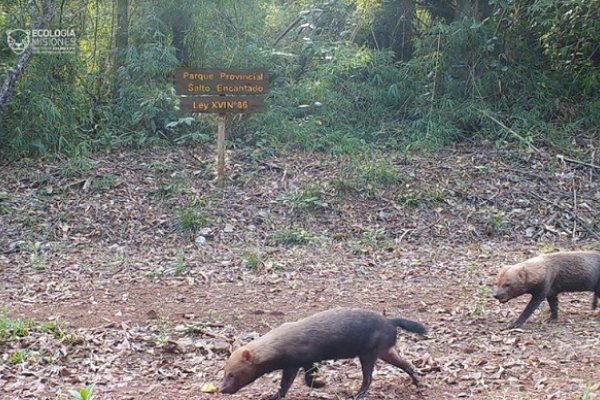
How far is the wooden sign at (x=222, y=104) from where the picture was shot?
1112 centimetres

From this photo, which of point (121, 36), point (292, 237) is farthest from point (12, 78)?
point (292, 237)

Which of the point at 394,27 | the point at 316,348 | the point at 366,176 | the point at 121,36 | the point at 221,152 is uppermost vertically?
the point at 394,27

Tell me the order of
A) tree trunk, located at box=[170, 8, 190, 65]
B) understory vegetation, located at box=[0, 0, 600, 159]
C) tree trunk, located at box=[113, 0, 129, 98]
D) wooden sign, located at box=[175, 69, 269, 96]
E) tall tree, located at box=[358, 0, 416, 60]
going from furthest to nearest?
1. tall tree, located at box=[358, 0, 416, 60]
2. tree trunk, located at box=[113, 0, 129, 98]
3. tree trunk, located at box=[170, 8, 190, 65]
4. understory vegetation, located at box=[0, 0, 600, 159]
5. wooden sign, located at box=[175, 69, 269, 96]

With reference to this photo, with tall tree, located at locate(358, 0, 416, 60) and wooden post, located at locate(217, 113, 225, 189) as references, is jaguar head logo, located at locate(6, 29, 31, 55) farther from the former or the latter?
tall tree, located at locate(358, 0, 416, 60)

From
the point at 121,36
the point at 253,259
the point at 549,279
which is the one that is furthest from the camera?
the point at 121,36

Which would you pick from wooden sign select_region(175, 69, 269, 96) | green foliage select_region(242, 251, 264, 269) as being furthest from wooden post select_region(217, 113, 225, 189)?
green foliage select_region(242, 251, 264, 269)

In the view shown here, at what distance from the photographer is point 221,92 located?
36.9 feet

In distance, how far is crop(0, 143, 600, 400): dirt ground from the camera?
5.88 m

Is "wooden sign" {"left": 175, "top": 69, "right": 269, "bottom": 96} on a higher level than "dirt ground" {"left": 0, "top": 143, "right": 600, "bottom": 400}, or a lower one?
higher

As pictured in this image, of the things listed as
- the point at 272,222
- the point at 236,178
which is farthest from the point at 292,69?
the point at 272,222

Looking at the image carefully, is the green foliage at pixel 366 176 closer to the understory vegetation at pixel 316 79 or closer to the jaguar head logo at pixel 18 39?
the understory vegetation at pixel 316 79

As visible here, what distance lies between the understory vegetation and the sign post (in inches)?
59.3

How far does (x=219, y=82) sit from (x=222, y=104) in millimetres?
328

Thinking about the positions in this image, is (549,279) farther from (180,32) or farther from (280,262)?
(180,32)
